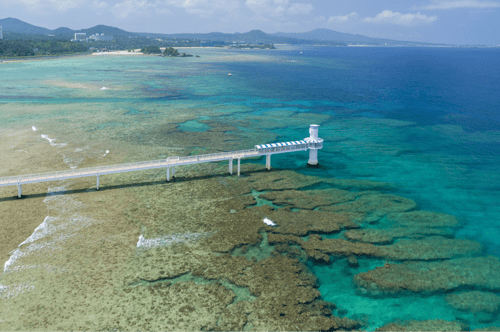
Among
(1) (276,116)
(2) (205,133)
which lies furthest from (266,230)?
(1) (276,116)

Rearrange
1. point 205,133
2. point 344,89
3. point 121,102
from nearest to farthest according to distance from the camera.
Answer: point 205,133, point 121,102, point 344,89

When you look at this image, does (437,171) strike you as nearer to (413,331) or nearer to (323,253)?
(323,253)

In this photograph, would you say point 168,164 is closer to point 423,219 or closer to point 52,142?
point 52,142

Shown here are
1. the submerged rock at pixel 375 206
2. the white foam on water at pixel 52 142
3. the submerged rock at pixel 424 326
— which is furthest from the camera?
the white foam on water at pixel 52 142

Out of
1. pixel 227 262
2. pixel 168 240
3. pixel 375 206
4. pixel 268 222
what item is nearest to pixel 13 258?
pixel 168 240

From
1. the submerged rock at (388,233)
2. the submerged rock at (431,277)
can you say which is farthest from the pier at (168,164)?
the submerged rock at (431,277)

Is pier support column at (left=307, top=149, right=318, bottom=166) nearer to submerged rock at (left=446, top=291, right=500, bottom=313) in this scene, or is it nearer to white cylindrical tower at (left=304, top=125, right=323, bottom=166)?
white cylindrical tower at (left=304, top=125, right=323, bottom=166)

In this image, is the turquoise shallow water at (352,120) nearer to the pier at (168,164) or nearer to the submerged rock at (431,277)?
the submerged rock at (431,277)

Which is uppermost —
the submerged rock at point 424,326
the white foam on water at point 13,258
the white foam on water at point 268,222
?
the white foam on water at point 268,222
